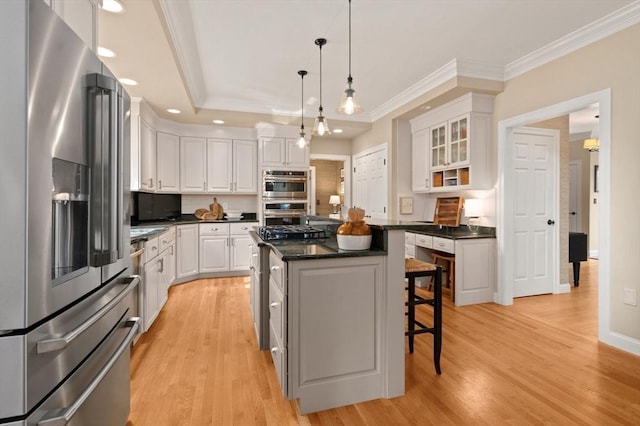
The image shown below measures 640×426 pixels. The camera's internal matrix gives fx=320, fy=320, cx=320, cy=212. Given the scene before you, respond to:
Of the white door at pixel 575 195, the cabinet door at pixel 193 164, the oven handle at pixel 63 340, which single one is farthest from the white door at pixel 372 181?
the white door at pixel 575 195

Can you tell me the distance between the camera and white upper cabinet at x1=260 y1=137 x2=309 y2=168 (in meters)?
5.38

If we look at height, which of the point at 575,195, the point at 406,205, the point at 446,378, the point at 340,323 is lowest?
the point at 446,378

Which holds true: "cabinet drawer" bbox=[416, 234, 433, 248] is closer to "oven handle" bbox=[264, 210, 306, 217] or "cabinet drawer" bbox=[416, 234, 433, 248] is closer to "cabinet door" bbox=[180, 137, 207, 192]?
"oven handle" bbox=[264, 210, 306, 217]

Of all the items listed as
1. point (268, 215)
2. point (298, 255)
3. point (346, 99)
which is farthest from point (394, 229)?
point (268, 215)

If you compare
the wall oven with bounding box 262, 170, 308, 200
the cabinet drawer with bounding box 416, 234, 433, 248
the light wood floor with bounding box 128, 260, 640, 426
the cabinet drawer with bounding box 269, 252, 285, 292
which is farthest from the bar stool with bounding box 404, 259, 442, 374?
the wall oven with bounding box 262, 170, 308, 200

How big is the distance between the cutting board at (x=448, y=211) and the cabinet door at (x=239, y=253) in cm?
300

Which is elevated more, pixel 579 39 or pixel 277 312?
pixel 579 39

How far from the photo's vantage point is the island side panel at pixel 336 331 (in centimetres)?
184

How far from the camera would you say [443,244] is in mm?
3977

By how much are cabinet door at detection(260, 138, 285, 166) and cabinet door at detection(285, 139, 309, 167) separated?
0.28 feet

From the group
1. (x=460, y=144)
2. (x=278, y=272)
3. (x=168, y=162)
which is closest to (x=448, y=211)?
(x=460, y=144)

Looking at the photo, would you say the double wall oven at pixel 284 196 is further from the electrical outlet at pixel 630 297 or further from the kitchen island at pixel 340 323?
the electrical outlet at pixel 630 297

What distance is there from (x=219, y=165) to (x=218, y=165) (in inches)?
0.6

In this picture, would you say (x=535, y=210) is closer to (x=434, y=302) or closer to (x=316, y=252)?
(x=434, y=302)
